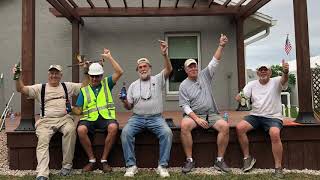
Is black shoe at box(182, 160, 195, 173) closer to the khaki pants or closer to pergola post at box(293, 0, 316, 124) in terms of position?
the khaki pants

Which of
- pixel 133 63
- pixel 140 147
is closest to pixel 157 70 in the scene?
pixel 133 63

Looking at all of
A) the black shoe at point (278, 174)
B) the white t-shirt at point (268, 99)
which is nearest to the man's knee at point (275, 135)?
the white t-shirt at point (268, 99)

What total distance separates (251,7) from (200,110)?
3.95 metres

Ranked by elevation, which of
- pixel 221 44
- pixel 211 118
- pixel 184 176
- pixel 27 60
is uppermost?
pixel 221 44

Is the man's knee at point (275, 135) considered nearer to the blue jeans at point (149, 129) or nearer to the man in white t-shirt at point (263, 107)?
the man in white t-shirt at point (263, 107)

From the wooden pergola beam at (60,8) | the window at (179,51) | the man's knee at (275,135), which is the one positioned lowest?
the man's knee at (275,135)

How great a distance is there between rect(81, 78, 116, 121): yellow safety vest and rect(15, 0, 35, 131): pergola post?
0.80 metres

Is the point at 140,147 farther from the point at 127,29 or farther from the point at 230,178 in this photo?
the point at 127,29

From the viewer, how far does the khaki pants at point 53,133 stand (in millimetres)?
4383

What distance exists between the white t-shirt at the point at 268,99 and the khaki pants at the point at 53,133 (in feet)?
7.41

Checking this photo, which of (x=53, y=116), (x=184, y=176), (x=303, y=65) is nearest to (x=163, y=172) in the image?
(x=184, y=176)

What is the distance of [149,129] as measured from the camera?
15.2 feet

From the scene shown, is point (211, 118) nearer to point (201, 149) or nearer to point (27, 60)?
point (201, 149)

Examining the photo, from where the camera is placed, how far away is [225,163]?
4.73 metres
